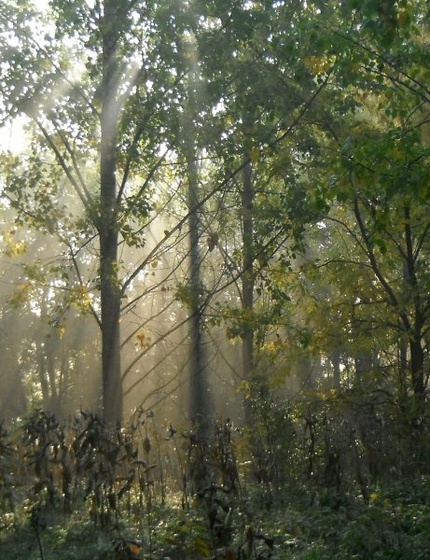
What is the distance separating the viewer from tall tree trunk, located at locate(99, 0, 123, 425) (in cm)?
1486

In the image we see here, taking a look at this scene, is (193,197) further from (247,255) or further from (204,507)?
(204,507)

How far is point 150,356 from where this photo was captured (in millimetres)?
46031

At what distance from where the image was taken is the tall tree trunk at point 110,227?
1486 cm

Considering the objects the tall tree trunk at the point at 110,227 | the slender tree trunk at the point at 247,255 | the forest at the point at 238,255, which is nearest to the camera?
the forest at the point at 238,255

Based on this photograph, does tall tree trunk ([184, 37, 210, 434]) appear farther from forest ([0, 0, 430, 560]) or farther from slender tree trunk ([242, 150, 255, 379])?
slender tree trunk ([242, 150, 255, 379])

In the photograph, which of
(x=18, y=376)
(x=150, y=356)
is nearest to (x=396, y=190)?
(x=150, y=356)

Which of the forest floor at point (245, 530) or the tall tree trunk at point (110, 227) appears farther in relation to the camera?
the tall tree trunk at point (110, 227)

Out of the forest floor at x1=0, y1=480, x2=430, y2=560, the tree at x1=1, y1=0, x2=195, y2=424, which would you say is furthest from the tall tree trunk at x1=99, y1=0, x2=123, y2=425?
the forest floor at x1=0, y1=480, x2=430, y2=560

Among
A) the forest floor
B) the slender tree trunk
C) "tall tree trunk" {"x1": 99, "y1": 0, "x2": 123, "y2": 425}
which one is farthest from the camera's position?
the slender tree trunk

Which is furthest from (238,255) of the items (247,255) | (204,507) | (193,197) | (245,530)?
(245,530)

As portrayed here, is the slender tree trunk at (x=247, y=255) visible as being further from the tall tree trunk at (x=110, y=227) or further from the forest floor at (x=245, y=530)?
the forest floor at (x=245, y=530)

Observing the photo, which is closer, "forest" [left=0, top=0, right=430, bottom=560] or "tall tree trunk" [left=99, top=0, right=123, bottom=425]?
"forest" [left=0, top=0, right=430, bottom=560]

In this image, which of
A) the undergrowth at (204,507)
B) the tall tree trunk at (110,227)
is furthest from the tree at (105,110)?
the undergrowth at (204,507)

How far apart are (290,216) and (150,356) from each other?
31907mm
